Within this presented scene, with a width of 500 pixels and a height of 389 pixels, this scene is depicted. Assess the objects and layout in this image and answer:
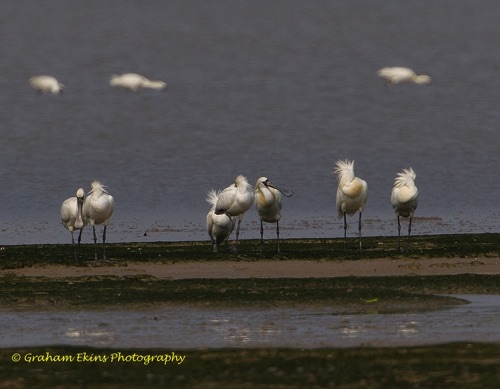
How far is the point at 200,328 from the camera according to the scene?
16.1m

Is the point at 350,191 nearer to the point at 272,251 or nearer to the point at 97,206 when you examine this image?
the point at 272,251

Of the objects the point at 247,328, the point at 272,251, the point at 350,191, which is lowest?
the point at 247,328

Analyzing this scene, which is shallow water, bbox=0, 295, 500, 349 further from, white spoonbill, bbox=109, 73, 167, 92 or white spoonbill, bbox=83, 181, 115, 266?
white spoonbill, bbox=109, 73, 167, 92

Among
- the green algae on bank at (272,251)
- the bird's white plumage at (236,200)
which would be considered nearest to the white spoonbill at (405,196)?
the green algae on bank at (272,251)

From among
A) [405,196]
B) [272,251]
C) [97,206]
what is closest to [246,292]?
[272,251]

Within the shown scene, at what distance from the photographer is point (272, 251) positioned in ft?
81.0

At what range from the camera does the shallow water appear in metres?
15.0

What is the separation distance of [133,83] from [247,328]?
110 feet

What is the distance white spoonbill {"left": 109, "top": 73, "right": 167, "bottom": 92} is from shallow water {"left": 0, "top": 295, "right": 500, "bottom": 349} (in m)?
31.4

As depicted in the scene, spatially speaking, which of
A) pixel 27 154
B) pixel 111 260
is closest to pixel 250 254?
pixel 111 260

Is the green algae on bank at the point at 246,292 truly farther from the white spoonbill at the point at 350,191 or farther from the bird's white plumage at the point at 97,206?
the white spoonbill at the point at 350,191

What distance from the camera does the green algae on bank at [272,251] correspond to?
2344 cm

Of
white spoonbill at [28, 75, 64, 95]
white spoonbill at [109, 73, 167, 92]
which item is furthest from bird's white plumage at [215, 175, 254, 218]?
white spoonbill at [109, 73, 167, 92]

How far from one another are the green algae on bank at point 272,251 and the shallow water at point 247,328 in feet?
18.3
